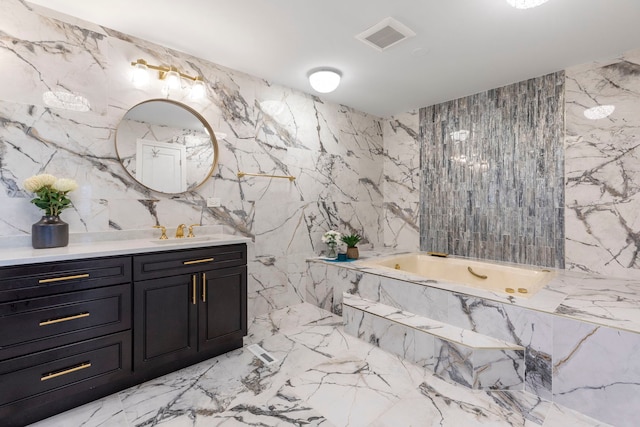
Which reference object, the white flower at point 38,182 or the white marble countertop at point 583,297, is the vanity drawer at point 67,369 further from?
the white marble countertop at point 583,297

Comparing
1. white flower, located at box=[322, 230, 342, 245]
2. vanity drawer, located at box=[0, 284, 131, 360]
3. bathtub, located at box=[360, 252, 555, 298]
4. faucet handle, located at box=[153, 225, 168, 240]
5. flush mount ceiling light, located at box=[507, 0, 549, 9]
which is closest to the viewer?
vanity drawer, located at box=[0, 284, 131, 360]

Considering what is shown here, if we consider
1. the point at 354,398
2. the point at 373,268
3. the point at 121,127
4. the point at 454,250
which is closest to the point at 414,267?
the point at 454,250

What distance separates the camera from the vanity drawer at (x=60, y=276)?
148 cm

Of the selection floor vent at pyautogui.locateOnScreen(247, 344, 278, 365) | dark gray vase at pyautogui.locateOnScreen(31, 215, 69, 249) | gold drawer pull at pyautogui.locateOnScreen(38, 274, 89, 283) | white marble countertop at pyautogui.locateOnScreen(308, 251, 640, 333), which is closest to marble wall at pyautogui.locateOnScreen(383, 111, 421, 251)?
white marble countertop at pyautogui.locateOnScreen(308, 251, 640, 333)

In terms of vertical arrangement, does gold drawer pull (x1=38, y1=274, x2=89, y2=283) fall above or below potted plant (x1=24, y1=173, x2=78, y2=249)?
below

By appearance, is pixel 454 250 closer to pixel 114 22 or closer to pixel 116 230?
pixel 116 230

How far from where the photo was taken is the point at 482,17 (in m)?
2.05

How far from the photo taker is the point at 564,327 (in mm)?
1723

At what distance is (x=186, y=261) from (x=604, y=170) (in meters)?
3.64

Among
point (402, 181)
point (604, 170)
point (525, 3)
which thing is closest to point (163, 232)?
point (525, 3)

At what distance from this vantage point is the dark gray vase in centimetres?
180

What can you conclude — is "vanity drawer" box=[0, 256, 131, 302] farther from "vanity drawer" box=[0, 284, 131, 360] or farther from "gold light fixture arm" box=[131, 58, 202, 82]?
"gold light fixture arm" box=[131, 58, 202, 82]

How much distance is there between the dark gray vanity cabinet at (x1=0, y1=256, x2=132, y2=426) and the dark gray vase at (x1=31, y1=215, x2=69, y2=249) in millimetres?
339

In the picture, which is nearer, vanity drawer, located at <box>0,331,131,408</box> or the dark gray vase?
vanity drawer, located at <box>0,331,131,408</box>
